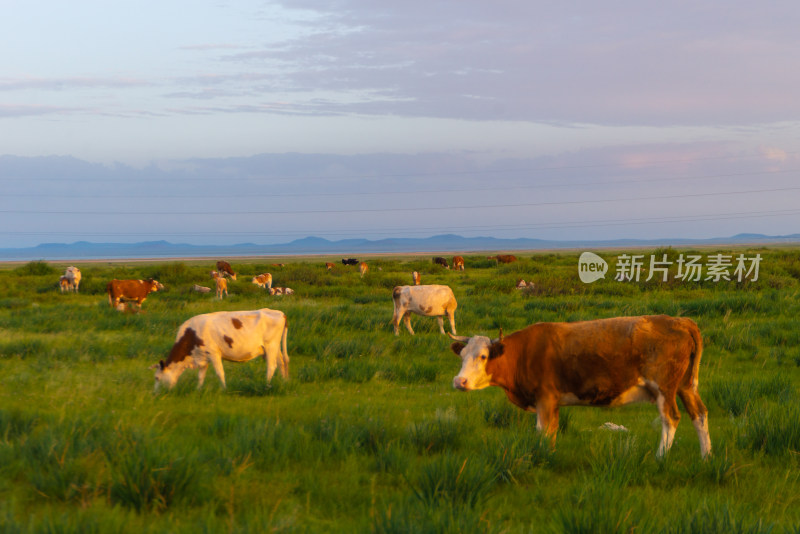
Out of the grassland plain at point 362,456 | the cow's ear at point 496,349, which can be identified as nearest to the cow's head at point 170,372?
the grassland plain at point 362,456

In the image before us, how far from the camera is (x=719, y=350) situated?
1247 cm

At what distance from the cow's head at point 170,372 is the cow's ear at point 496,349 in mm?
4653

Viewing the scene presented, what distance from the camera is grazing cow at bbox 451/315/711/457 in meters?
6.28

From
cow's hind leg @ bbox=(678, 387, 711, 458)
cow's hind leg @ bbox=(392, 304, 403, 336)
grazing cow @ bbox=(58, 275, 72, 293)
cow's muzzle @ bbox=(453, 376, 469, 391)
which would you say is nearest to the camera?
cow's hind leg @ bbox=(678, 387, 711, 458)

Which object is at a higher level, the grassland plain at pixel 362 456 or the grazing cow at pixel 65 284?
the grassland plain at pixel 362 456

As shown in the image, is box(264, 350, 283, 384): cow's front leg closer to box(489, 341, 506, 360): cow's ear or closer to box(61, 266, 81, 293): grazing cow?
box(489, 341, 506, 360): cow's ear

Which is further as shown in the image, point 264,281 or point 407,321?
point 264,281

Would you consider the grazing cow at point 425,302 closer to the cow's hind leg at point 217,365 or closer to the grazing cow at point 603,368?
the cow's hind leg at point 217,365

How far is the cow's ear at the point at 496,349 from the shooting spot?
22.4 feet

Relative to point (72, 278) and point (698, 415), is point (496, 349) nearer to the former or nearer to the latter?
point (698, 415)

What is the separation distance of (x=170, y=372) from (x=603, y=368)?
6.18 m

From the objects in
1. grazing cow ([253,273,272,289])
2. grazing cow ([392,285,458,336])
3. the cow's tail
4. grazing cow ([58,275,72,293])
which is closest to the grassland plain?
the cow's tail

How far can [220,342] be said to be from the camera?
930 cm

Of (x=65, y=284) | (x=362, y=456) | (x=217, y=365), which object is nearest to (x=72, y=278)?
(x=65, y=284)
